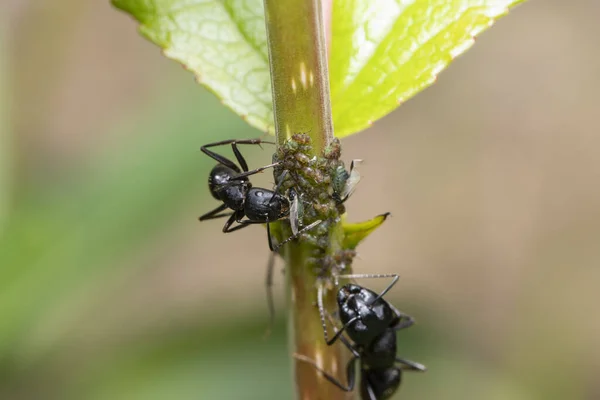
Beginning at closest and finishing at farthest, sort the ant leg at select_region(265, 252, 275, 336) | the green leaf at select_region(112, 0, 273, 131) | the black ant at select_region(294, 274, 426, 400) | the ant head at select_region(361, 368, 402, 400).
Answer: the green leaf at select_region(112, 0, 273, 131)
the black ant at select_region(294, 274, 426, 400)
the ant leg at select_region(265, 252, 275, 336)
the ant head at select_region(361, 368, 402, 400)

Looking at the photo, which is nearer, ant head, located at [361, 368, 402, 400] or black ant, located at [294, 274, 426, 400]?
black ant, located at [294, 274, 426, 400]

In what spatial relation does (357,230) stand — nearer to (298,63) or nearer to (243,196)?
(298,63)

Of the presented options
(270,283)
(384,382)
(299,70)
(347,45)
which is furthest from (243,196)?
(384,382)

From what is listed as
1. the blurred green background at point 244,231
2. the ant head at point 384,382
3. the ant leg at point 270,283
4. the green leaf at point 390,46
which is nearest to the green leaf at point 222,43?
the green leaf at point 390,46

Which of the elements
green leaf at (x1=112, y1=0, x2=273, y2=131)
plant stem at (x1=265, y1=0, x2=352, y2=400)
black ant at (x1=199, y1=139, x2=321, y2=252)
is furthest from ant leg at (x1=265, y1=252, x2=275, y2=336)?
plant stem at (x1=265, y1=0, x2=352, y2=400)

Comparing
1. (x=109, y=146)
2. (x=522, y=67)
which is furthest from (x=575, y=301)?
(x=109, y=146)

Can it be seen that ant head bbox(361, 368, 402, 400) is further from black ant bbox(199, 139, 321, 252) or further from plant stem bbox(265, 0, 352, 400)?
plant stem bbox(265, 0, 352, 400)

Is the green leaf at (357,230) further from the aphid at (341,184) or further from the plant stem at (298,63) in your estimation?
the plant stem at (298,63)
